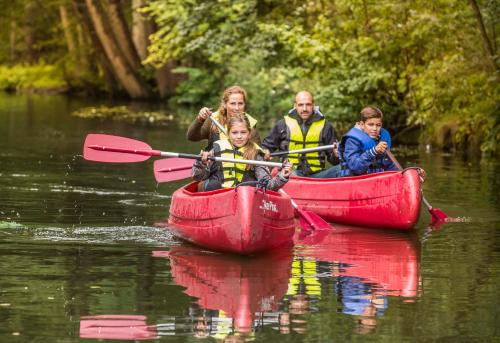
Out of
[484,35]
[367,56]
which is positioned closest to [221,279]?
[484,35]

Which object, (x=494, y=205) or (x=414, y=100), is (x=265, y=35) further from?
(x=494, y=205)

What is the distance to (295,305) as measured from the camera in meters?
8.31

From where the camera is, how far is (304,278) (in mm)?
9500

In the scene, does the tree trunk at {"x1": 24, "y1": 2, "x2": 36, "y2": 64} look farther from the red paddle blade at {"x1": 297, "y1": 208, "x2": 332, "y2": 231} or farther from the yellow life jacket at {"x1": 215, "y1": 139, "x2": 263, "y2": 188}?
the yellow life jacket at {"x1": 215, "y1": 139, "x2": 263, "y2": 188}

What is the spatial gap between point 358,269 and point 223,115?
9.08 ft

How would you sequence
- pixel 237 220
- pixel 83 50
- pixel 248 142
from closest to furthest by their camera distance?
1. pixel 237 220
2. pixel 248 142
3. pixel 83 50

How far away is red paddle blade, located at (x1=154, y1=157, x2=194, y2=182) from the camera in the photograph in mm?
13773

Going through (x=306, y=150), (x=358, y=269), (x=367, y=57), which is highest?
(x=367, y=57)

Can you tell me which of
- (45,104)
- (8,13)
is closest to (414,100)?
(45,104)

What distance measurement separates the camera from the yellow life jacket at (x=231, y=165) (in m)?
11.2

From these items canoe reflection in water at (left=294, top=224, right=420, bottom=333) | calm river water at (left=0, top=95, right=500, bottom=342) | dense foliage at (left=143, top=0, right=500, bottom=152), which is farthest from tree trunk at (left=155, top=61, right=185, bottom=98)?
canoe reflection in water at (left=294, top=224, right=420, bottom=333)

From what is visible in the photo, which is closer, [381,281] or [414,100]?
[381,281]

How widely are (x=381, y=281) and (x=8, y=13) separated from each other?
162 ft

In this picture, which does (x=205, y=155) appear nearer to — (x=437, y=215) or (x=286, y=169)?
(x=286, y=169)
